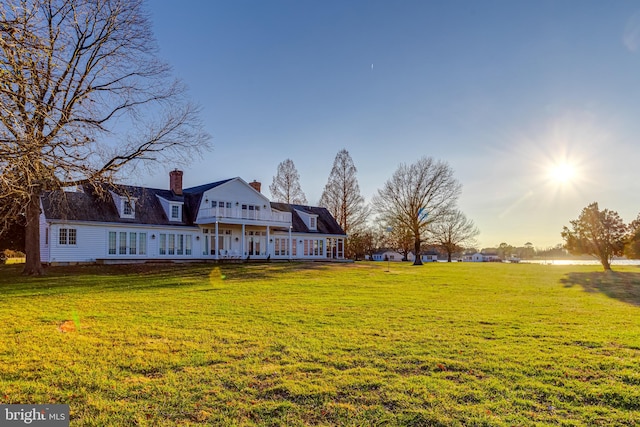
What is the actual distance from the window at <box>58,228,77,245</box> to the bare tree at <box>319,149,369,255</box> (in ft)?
100

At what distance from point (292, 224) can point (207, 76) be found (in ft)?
75.6

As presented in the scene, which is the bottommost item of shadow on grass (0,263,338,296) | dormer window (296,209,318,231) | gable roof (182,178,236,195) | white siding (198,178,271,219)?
shadow on grass (0,263,338,296)

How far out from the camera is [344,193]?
5234 centimetres

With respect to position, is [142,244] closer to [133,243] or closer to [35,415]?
[133,243]

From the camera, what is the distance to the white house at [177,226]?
27.3 meters

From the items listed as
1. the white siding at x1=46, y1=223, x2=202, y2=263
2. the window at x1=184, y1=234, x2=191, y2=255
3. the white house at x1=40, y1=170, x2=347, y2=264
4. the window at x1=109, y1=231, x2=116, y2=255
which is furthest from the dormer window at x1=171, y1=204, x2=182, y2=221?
the window at x1=109, y1=231, x2=116, y2=255

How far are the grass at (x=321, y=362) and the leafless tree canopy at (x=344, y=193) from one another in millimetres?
39194

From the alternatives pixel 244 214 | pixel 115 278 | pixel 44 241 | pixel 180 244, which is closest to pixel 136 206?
pixel 180 244

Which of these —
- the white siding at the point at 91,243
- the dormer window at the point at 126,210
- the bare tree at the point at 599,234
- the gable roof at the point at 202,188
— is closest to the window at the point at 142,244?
the white siding at the point at 91,243

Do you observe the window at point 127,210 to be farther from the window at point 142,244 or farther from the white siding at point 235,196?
the white siding at point 235,196

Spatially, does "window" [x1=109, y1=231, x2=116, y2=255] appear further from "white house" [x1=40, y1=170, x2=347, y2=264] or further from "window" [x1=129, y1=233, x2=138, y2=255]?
"window" [x1=129, y1=233, x2=138, y2=255]

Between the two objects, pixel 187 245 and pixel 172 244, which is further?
pixel 187 245

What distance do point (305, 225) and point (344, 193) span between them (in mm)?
11429

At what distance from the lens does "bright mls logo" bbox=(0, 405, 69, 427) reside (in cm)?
453
